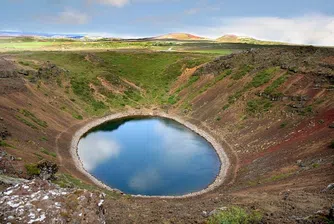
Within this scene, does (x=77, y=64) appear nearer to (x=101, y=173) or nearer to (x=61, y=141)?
(x=61, y=141)

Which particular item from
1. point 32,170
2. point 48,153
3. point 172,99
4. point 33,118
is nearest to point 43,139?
point 48,153

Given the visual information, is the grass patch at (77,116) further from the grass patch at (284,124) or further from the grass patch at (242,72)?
the grass patch at (284,124)

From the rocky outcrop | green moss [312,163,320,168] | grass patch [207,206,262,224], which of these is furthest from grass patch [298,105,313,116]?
the rocky outcrop

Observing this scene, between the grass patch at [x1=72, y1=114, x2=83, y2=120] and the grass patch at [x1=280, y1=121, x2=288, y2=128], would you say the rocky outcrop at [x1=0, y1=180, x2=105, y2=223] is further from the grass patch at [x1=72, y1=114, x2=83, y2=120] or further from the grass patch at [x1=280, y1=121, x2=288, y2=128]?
the grass patch at [x1=72, y1=114, x2=83, y2=120]

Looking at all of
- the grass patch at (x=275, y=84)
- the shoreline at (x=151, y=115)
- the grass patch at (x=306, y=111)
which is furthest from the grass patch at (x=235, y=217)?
the grass patch at (x=275, y=84)

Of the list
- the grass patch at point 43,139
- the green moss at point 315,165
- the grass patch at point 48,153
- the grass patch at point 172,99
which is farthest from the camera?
the grass patch at point 172,99

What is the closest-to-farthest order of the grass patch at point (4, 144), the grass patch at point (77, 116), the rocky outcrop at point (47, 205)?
the rocky outcrop at point (47, 205)
the grass patch at point (4, 144)
the grass patch at point (77, 116)

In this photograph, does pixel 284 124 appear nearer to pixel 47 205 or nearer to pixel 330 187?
pixel 330 187

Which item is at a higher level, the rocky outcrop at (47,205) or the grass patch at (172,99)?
the rocky outcrop at (47,205)
